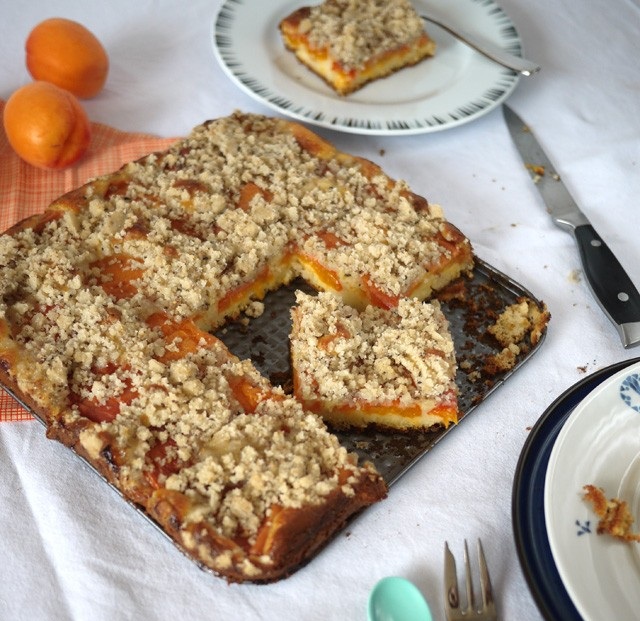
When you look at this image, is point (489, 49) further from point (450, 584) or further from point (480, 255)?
point (450, 584)

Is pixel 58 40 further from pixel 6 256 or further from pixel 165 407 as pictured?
pixel 165 407

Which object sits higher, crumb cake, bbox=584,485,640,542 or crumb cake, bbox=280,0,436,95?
crumb cake, bbox=280,0,436,95

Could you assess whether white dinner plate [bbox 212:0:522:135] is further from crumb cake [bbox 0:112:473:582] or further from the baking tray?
the baking tray

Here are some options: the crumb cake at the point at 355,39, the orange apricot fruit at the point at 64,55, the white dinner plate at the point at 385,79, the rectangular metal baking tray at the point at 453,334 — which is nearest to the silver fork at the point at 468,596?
the rectangular metal baking tray at the point at 453,334

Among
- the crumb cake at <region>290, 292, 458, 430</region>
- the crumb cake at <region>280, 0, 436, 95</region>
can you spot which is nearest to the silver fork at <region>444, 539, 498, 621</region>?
the crumb cake at <region>290, 292, 458, 430</region>

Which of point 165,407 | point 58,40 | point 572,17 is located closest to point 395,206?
point 165,407

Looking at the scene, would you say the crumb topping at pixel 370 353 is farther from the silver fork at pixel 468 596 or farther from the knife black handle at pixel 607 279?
the knife black handle at pixel 607 279

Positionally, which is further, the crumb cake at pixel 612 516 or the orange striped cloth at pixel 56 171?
the orange striped cloth at pixel 56 171
